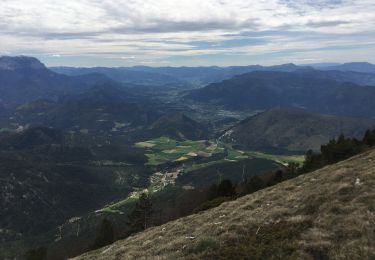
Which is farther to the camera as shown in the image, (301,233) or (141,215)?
(141,215)

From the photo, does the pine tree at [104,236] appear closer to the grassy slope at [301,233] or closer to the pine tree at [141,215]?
the pine tree at [141,215]

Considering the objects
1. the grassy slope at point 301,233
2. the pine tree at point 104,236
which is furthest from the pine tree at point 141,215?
the grassy slope at point 301,233

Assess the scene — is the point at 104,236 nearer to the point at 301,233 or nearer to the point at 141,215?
the point at 141,215

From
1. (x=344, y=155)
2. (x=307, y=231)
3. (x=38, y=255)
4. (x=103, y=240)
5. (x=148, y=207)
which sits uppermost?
(x=307, y=231)

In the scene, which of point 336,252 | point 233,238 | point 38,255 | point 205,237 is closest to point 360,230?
point 336,252

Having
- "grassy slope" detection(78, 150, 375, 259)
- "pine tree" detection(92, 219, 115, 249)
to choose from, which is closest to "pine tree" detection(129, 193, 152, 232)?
"pine tree" detection(92, 219, 115, 249)

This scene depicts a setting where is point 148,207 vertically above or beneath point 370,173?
beneath

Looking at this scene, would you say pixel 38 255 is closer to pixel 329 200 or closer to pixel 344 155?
pixel 344 155

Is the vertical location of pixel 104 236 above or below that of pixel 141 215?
below

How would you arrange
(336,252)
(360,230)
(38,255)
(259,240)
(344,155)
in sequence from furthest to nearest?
1. (38,255)
2. (344,155)
3. (259,240)
4. (360,230)
5. (336,252)

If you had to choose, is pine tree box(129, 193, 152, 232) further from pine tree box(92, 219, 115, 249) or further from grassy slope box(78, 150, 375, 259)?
grassy slope box(78, 150, 375, 259)

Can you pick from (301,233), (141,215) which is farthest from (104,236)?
(301,233)
